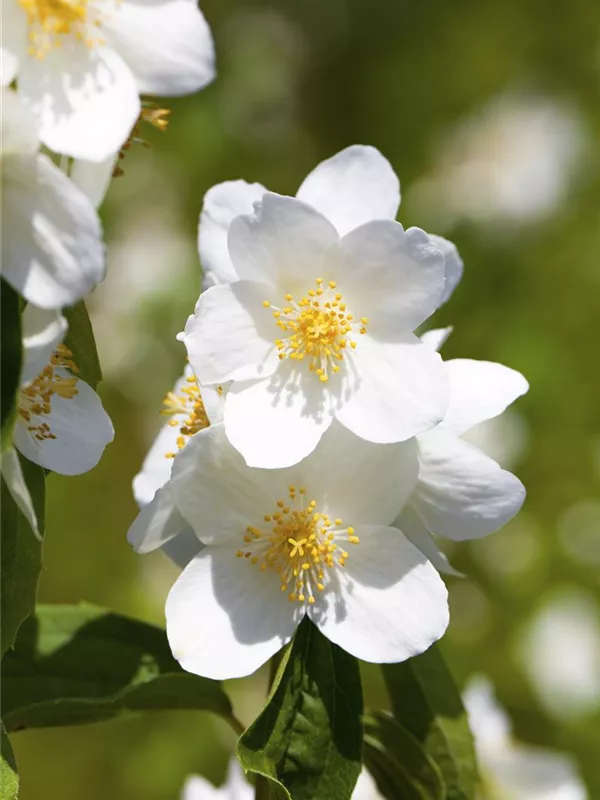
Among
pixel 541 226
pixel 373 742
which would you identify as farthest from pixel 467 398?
pixel 541 226

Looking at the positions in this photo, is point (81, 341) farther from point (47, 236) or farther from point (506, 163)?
point (506, 163)

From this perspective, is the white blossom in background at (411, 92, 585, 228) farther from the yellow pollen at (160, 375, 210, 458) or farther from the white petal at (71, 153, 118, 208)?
the white petal at (71, 153, 118, 208)

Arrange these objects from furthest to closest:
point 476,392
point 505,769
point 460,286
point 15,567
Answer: point 460,286
point 505,769
point 476,392
point 15,567

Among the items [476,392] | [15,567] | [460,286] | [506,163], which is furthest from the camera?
[506,163]

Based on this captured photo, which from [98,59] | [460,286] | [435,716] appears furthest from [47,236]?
[460,286]

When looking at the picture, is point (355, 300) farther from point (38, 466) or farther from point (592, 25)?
point (592, 25)

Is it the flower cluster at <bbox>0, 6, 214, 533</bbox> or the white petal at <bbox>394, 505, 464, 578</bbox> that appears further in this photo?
the white petal at <bbox>394, 505, 464, 578</bbox>

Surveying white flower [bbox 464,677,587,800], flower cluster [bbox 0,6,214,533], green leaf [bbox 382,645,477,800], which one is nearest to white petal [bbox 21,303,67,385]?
flower cluster [bbox 0,6,214,533]

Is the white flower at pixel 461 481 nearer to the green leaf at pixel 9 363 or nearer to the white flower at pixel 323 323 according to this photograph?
the white flower at pixel 323 323

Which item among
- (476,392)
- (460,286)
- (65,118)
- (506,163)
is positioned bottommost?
(460,286)
